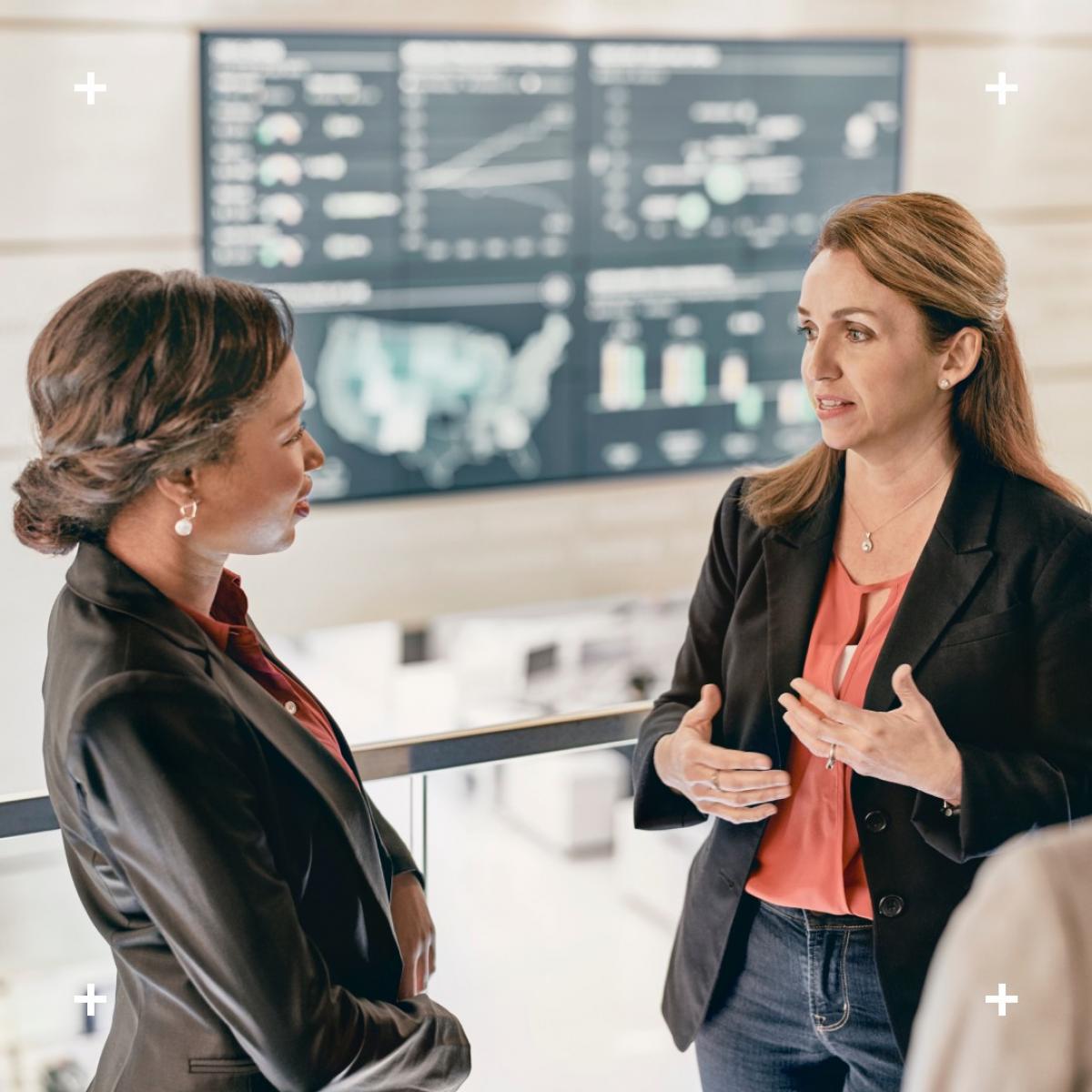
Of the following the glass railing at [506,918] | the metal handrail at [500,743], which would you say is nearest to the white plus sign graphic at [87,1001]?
the glass railing at [506,918]

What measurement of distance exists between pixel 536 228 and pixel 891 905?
13.8ft

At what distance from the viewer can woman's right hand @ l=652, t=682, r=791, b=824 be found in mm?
1760

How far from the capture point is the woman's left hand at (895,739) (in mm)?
1638

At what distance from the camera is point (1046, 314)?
21.3 feet

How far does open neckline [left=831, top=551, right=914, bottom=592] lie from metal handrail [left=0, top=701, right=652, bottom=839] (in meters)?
0.60

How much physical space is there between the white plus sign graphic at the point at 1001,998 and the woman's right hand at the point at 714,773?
2.90 feet

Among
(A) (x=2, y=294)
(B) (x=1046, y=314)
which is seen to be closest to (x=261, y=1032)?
(A) (x=2, y=294)

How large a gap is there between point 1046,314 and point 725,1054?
5214mm

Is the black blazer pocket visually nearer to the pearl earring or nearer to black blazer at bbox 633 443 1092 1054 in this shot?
black blazer at bbox 633 443 1092 1054

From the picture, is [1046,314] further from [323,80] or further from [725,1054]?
[725,1054]

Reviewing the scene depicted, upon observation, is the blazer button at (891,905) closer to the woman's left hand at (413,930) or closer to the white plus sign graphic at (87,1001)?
the woman's left hand at (413,930)

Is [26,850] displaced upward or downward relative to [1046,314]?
downward

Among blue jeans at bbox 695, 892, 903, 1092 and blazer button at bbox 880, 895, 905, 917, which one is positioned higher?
blazer button at bbox 880, 895, 905, 917

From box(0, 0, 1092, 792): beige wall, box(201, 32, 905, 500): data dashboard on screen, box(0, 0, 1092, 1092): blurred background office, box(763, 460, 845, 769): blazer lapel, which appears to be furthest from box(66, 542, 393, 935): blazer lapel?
box(201, 32, 905, 500): data dashboard on screen
